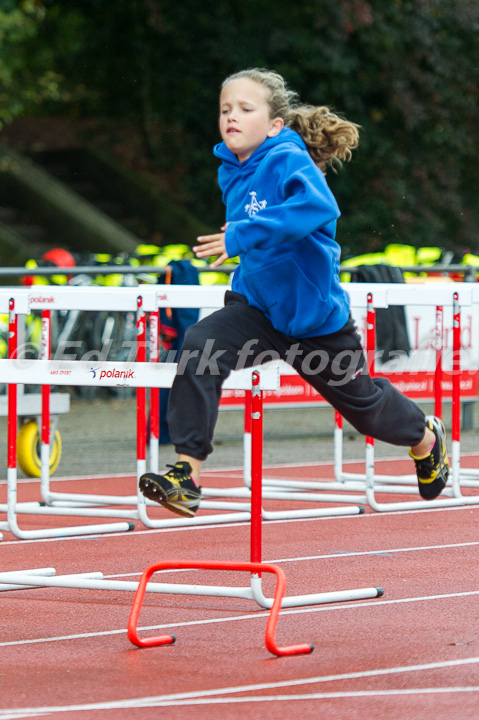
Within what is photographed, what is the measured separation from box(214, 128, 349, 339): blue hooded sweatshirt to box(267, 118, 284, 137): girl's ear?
0.09ft

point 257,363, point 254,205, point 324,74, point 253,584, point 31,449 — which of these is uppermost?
point 324,74

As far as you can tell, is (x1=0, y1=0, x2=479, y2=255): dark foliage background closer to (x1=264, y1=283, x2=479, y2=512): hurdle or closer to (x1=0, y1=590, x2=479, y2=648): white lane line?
(x1=264, y1=283, x2=479, y2=512): hurdle

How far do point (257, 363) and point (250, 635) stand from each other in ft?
3.43

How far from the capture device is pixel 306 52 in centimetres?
2417

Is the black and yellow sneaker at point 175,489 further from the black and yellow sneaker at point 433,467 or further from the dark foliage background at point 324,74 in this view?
the dark foliage background at point 324,74

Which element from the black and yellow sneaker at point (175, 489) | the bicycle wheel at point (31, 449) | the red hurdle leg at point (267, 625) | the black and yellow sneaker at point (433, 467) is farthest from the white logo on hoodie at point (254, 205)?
the bicycle wheel at point (31, 449)

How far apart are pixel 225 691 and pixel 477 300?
460 centimetres

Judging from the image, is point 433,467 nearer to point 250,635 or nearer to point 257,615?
point 257,615

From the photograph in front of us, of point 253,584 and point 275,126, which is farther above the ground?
point 275,126

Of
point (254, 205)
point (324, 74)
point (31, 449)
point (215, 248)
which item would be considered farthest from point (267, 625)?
point (324, 74)

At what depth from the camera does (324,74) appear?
24.6 meters

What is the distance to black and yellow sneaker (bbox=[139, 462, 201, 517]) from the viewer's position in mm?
4641

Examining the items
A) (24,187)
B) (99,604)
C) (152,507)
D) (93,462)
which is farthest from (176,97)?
(99,604)

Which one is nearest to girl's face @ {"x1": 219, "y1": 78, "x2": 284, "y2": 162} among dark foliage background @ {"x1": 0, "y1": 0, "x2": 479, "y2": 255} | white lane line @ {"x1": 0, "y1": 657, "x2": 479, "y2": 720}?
white lane line @ {"x1": 0, "y1": 657, "x2": 479, "y2": 720}
